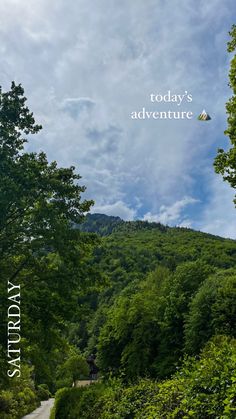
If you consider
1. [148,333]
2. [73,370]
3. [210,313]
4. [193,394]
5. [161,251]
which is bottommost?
[73,370]

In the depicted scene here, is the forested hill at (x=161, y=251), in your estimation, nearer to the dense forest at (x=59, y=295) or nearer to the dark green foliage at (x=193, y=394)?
the dense forest at (x=59, y=295)

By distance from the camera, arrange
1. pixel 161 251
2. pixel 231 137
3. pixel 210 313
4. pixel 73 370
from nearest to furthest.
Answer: pixel 231 137
pixel 210 313
pixel 73 370
pixel 161 251

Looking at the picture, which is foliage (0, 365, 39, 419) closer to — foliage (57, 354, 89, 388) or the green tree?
the green tree

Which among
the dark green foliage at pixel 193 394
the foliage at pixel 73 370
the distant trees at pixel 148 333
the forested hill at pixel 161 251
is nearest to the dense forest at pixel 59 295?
the dark green foliage at pixel 193 394

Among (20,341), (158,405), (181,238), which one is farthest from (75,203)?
(181,238)

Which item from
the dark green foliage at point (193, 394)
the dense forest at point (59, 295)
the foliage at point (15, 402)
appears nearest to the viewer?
the dark green foliage at point (193, 394)

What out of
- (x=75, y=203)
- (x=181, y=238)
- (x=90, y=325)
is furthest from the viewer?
(x=181, y=238)

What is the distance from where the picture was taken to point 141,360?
38.9 metres

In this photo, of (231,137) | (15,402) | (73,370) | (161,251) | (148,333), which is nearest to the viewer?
(231,137)

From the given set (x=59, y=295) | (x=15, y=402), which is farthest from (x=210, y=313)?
(x=59, y=295)

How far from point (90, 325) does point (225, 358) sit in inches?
4804

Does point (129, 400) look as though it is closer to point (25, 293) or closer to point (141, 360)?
point (25, 293)

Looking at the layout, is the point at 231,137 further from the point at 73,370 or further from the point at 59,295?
the point at 73,370

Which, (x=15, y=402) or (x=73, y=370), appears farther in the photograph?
(x=73, y=370)
